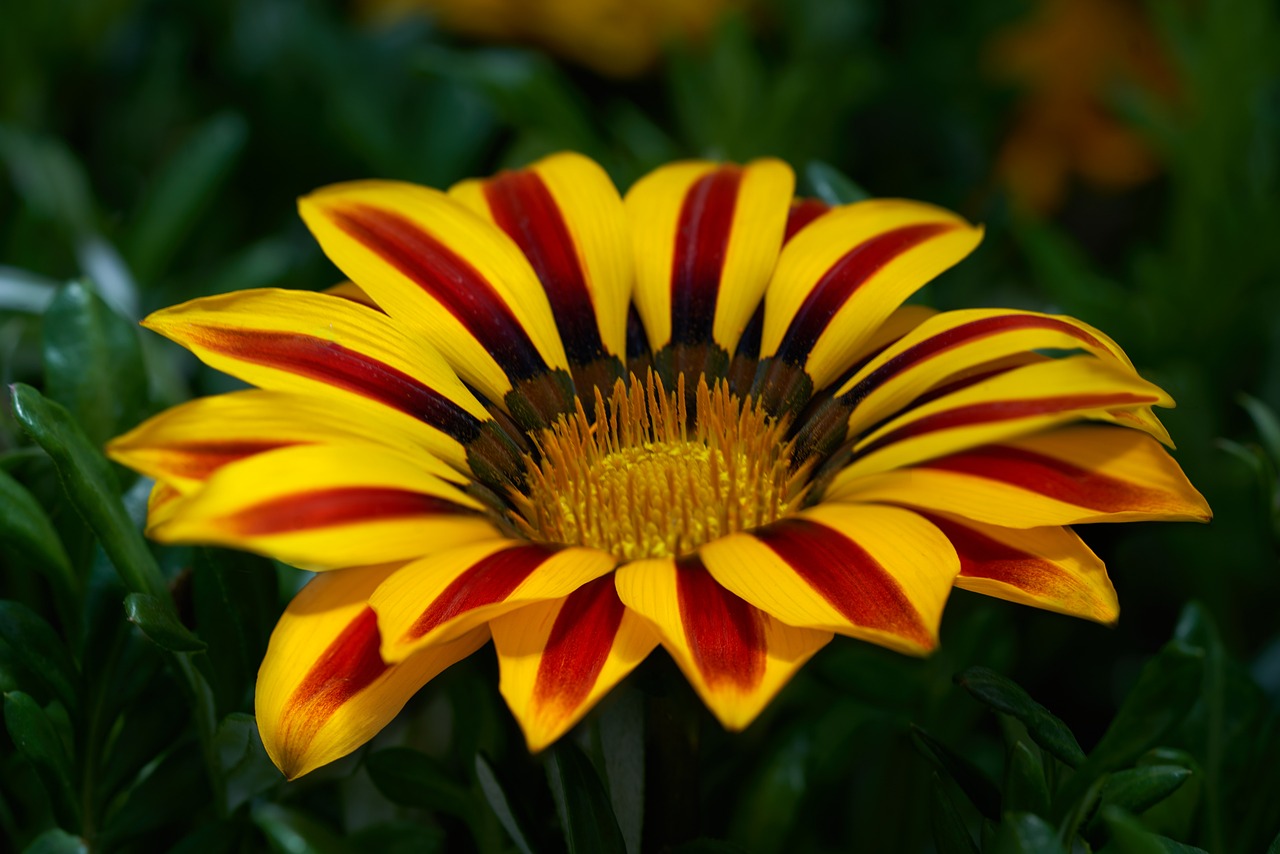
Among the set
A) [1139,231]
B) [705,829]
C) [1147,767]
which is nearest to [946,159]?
[1139,231]

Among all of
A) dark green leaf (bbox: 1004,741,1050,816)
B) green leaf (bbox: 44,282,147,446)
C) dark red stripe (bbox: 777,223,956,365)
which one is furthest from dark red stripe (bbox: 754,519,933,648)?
green leaf (bbox: 44,282,147,446)

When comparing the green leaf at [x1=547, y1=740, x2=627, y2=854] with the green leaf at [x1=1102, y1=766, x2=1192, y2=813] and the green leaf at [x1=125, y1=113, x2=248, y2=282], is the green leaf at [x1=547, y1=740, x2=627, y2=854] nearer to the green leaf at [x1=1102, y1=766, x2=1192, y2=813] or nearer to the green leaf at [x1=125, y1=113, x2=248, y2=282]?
the green leaf at [x1=1102, y1=766, x2=1192, y2=813]

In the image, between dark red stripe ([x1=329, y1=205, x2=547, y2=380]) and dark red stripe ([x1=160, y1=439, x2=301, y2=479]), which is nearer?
dark red stripe ([x1=160, y1=439, x2=301, y2=479])

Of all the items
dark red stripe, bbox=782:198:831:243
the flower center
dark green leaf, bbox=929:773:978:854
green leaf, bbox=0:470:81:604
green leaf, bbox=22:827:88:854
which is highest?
dark red stripe, bbox=782:198:831:243

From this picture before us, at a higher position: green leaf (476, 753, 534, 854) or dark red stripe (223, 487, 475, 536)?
dark red stripe (223, 487, 475, 536)

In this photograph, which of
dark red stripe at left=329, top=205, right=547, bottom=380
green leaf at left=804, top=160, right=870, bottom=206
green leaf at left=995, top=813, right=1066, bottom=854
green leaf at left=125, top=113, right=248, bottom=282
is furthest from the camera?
green leaf at left=125, top=113, right=248, bottom=282

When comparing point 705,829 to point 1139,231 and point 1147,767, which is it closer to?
point 1147,767

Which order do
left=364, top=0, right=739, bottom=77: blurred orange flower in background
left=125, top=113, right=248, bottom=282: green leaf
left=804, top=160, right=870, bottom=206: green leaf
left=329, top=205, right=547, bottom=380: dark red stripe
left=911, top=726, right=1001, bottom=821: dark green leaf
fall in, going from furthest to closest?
1. left=364, top=0, right=739, bottom=77: blurred orange flower in background
2. left=125, top=113, right=248, bottom=282: green leaf
3. left=804, top=160, right=870, bottom=206: green leaf
4. left=329, top=205, right=547, bottom=380: dark red stripe
5. left=911, top=726, right=1001, bottom=821: dark green leaf
